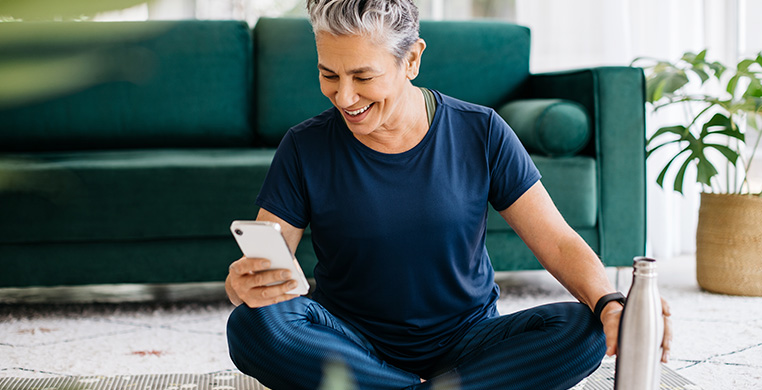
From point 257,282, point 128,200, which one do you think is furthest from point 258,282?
point 128,200

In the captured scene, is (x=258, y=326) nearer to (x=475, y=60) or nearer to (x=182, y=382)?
(x=182, y=382)

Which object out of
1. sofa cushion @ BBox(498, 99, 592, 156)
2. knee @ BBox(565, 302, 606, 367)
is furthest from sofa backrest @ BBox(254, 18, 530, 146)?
knee @ BBox(565, 302, 606, 367)

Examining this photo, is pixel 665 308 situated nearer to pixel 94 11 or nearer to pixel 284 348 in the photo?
pixel 284 348

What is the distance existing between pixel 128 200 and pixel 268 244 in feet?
3.73

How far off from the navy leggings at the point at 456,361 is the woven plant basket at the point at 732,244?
1308 millimetres

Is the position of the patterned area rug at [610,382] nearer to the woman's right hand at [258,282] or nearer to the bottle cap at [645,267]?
the bottle cap at [645,267]

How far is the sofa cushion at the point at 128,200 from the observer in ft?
6.18

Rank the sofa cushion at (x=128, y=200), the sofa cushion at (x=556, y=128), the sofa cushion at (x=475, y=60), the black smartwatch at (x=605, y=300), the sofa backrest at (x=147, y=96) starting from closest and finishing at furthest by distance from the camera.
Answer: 1. the black smartwatch at (x=605, y=300)
2. the sofa cushion at (x=128, y=200)
3. the sofa cushion at (x=556, y=128)
4. the sofa backrest at (x=147, y=96)
5. the sofa cushion at (x=475, y=60)

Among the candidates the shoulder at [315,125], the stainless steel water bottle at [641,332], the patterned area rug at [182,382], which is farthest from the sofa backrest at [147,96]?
the stainless steel water bottle at [641,332]

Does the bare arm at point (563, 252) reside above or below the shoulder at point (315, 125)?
below

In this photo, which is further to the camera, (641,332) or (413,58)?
(413,58)

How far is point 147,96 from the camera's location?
2.50 metres

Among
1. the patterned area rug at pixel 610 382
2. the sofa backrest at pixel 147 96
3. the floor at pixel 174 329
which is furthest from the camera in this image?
the sofa backrest at pixel 147 96

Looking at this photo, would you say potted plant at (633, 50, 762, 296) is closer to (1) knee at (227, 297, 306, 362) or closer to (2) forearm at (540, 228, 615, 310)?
(2) forearm at (540, 228, 615, 310)
